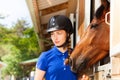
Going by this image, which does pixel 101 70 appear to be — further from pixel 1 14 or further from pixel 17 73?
pixel 1 14

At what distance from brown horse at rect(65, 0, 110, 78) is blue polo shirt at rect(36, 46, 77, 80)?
4.0 inches

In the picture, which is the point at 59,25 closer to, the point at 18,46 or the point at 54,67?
the point at 54,67

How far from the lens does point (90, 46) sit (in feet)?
4.64

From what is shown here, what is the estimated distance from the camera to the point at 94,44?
1.38 m

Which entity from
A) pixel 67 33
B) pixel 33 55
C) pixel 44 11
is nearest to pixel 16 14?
pixel 33 55

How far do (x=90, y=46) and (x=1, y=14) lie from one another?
71.1ft

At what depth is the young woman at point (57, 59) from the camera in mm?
1604

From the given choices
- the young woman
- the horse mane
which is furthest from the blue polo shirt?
the horse mane

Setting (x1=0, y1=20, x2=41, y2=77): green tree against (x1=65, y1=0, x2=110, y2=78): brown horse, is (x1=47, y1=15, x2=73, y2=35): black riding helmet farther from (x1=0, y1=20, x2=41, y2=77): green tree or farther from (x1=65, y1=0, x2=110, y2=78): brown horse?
(x1=0, y1=20, x2=41, y2=77): green tree

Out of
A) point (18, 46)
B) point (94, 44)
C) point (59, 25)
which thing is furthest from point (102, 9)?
point (18, 46)

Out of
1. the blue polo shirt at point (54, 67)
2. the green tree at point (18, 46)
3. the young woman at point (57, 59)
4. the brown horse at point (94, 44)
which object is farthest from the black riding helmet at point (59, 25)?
the green tree at point (18, 46)

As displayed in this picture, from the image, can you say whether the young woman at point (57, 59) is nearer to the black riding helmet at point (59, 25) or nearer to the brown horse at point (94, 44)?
the black riding helmet at point (59, 25)

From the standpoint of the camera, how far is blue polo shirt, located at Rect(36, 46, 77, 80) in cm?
160

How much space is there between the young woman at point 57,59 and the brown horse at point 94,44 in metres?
0.11
